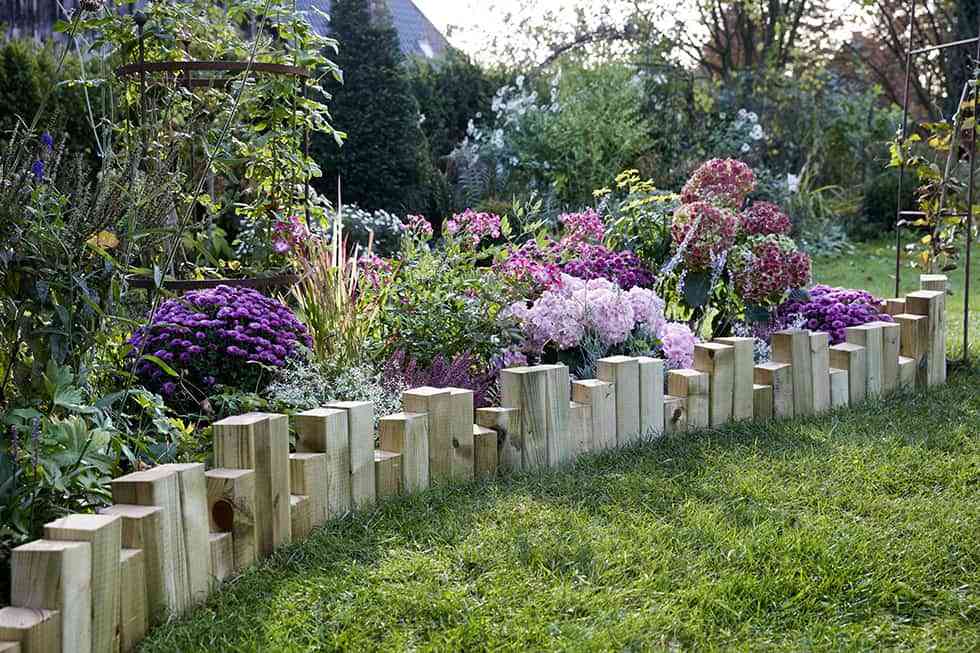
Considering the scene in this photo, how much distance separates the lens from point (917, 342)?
4.15 meters

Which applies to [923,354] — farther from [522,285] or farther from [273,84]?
[273,84]

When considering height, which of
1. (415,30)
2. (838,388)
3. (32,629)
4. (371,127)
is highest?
(415,30)

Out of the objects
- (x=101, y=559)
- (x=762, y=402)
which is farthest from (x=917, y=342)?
(x=101, y=559)

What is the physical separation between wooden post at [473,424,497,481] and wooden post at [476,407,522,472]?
3 centimetres

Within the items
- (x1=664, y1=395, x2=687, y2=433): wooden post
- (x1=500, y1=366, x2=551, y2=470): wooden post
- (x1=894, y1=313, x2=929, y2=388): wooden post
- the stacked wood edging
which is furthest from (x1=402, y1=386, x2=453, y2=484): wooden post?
(x1=894, y1=313, x2=929, y2=388): wooden post

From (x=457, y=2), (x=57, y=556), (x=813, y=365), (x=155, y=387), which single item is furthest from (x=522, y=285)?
(x=457, y=2)

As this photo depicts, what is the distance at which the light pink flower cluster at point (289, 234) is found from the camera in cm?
416

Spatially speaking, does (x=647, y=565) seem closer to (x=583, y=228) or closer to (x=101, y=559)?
(x=101, y=559)

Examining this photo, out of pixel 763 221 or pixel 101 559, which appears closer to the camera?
pixel 101 559

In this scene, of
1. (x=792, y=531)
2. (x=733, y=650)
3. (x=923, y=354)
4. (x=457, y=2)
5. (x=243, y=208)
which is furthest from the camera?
(x=457, y=2)

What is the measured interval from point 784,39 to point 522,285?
545 inches

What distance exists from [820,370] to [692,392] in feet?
2.04

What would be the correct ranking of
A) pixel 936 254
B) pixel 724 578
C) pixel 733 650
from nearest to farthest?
pixel 733 650, pixel 724 578, pixel 936 254

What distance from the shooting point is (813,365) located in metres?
3.71
